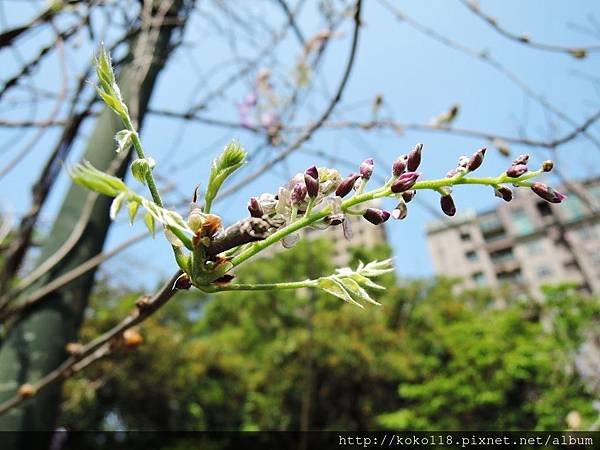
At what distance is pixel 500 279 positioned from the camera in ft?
107

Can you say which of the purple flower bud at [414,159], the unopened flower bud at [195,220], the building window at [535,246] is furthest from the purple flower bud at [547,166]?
the building window at [535,246]

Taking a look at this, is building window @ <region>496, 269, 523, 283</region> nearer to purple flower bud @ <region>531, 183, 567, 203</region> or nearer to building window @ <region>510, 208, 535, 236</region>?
building window @ <region>510, 208, 535, 236</region>

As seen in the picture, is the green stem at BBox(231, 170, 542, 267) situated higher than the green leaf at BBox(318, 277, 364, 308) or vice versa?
the green stem at BBox(231, 170, 542, 267)

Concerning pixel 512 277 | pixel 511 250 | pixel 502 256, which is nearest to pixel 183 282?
pixel 512 277

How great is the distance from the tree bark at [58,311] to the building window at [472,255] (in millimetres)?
34214

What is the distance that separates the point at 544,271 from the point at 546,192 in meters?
34.2

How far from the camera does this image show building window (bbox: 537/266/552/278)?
98.3 ft

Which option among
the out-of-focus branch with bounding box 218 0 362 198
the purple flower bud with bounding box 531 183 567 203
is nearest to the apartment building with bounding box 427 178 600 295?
the out-of-focus branch with bounding box 218 0 362 198

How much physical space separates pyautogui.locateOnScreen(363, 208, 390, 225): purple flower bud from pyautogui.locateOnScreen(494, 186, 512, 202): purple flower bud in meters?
0.10

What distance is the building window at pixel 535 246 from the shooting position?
30.9 metres

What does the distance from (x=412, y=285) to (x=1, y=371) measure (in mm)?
16297

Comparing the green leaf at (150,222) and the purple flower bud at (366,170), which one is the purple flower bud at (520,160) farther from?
the green leaf at (150,222)

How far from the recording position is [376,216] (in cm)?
42

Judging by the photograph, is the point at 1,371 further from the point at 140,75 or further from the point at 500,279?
the point at 500,279
